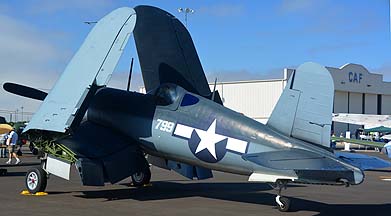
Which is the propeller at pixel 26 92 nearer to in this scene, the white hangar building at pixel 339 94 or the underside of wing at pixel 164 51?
the underside of wing at pixel 164 51

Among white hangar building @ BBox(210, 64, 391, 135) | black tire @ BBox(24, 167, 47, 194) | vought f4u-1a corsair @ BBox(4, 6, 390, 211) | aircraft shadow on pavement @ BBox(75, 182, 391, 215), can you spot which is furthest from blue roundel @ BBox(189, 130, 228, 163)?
white hangar building @ BBox(210, 64, 391, 135)

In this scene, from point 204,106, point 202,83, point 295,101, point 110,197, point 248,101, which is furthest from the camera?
point 248,101

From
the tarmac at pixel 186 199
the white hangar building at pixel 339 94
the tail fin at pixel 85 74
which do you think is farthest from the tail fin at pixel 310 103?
the white hangar building at pixel 339 94

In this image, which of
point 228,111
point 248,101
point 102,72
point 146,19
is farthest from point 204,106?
point 248,101

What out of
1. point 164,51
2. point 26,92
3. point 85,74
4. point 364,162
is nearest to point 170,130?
point 85,74

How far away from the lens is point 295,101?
30.3 ft

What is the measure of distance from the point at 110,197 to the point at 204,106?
3033 millimetres

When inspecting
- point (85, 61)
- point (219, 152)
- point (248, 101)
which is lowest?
point (219, 152)

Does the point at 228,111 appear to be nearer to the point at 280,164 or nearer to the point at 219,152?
the point at 219,152

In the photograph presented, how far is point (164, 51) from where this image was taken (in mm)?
13820

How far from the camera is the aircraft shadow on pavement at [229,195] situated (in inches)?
415

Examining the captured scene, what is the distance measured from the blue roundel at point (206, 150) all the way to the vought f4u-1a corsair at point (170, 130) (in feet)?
0.06

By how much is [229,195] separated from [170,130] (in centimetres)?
266

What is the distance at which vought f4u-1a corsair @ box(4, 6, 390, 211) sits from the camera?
910 centimetres
